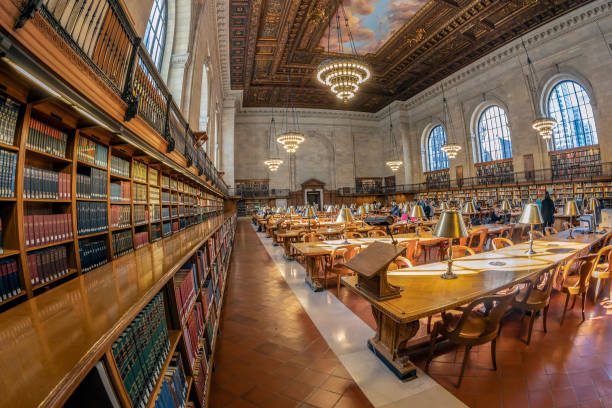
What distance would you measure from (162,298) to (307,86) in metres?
18.7

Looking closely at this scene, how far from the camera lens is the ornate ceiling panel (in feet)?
36.0

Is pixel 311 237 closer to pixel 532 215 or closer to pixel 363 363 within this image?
pixel 363 363

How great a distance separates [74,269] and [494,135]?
2049 cm

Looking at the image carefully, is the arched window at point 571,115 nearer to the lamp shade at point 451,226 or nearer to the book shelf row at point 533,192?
the book shelf row at point 533,192

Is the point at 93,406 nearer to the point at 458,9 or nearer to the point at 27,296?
the point at 27,296

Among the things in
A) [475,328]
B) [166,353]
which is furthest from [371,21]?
[166,353]

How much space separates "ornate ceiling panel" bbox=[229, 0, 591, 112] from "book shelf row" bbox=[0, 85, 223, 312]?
1076cm

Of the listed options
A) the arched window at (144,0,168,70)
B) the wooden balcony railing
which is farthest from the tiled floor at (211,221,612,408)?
the arched window at (144,0,168,70)

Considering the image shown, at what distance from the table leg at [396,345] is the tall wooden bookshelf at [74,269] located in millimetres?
1353

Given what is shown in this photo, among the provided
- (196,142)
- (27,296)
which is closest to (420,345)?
(27,296)

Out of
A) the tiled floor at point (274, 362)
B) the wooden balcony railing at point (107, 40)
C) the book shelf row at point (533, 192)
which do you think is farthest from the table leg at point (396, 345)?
the book shelf row at point (533, 192)

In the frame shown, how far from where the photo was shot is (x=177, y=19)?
21.5ft

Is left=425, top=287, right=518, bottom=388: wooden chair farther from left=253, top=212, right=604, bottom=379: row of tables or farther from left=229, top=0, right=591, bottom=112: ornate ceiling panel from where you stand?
left=229, top=0, right=591, bottom=112: ornate ceiling panel

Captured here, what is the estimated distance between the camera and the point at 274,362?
2.23m
